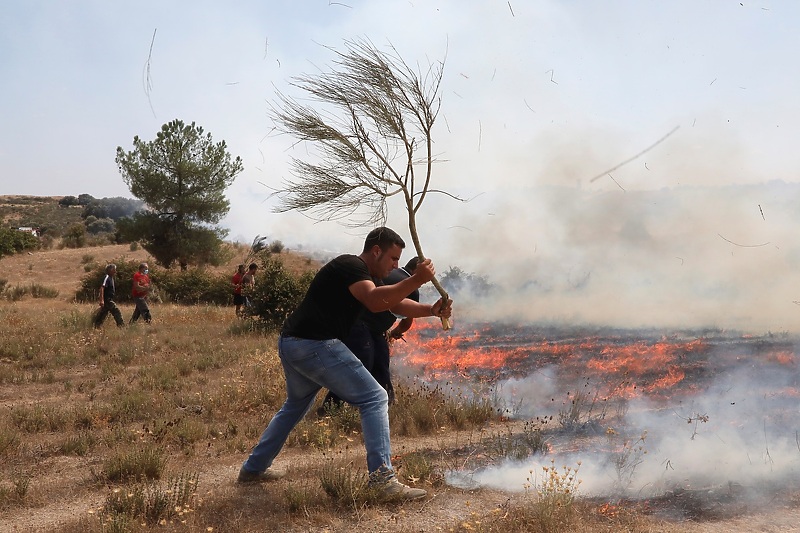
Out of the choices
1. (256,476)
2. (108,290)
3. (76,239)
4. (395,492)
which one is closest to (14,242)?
(76,239)

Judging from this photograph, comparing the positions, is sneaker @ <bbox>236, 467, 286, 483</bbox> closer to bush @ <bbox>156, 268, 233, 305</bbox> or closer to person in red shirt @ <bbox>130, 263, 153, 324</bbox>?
person in red shirt @ <bbox>130, 263, 153, 324</bbox>

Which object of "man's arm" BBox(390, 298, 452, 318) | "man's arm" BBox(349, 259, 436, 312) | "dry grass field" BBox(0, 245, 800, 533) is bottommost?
"dry grass field" BBox(0, 245, 800, 533)

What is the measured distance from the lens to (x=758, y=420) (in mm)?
5668

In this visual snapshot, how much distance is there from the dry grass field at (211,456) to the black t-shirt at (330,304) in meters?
0.98

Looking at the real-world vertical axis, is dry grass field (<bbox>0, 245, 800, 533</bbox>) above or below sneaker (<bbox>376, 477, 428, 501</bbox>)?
below

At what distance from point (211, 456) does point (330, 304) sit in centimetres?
221

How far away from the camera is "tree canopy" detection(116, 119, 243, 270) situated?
29.4 m

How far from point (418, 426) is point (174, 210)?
26343mm

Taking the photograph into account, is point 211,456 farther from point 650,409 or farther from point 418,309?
point 650,409

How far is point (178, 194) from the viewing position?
29.8m

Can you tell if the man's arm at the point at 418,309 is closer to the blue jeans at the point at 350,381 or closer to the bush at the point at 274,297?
the blue jeans at the point at 350,381

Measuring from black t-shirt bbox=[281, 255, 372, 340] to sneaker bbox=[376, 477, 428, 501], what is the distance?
3.22 feet

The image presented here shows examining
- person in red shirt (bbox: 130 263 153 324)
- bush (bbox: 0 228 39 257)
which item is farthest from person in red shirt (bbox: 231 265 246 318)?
bush (bbox: 0 228 39 257)

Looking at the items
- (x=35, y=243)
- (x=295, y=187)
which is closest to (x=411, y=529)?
(x=295, y=187)
